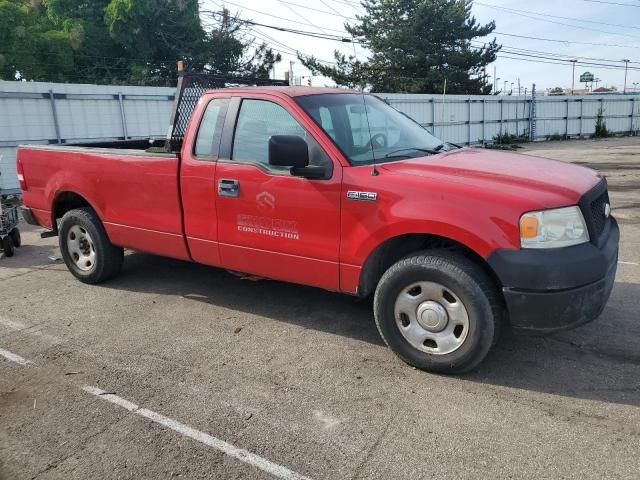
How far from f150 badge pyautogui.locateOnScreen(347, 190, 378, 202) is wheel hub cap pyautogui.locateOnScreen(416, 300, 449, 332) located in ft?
2.61

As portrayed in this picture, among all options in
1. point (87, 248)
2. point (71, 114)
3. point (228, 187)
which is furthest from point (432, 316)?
point (71, 114)

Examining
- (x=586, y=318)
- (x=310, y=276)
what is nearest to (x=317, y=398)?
(x=310, y=276)

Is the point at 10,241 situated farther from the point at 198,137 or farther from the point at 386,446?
the point at 386,446

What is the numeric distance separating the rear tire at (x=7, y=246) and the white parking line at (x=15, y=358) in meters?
3.41

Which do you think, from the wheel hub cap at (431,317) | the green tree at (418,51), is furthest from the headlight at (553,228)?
the green tree at (418,51)

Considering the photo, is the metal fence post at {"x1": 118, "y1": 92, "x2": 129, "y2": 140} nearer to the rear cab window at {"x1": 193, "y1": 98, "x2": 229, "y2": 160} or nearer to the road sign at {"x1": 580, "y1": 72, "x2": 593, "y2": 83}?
the rear cab window at {"x1": 193, "y1": 98, "x2": 229, "y2": 160}

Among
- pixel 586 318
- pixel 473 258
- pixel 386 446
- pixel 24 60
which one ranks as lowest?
pixel 386 446

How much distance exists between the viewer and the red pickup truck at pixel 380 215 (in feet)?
11.2

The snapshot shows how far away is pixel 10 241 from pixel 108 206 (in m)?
2.74

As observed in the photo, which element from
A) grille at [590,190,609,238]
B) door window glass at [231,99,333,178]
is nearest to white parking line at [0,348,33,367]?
door window glass at [231,99,333,178]

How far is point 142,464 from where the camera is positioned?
2.91 m

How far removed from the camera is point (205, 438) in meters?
3.11

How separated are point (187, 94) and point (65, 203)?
1.95m

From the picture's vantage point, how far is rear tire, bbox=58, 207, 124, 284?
5.70 metres
